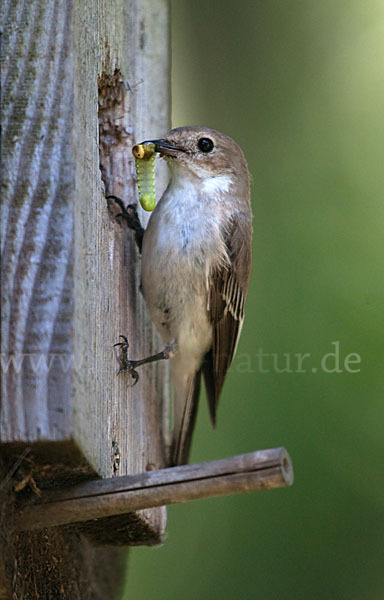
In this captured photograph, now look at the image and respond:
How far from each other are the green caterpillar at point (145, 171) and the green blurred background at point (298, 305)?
1359 millimetres

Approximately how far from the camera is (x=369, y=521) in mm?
4445

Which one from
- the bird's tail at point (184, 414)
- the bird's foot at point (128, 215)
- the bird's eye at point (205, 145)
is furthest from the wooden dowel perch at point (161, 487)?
the bird's eye at point (205, 145)

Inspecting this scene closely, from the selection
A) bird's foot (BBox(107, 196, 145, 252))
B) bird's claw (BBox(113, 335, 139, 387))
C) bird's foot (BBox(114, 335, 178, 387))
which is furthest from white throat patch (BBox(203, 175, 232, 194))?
bird's claw (BBox(113, 335, 139, 387))

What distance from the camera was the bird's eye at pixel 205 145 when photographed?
13.2 ft

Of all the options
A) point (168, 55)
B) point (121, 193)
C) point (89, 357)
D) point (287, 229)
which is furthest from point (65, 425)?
point (287, 229)

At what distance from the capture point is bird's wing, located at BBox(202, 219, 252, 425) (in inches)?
154

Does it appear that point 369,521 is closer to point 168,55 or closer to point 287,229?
point 287,229

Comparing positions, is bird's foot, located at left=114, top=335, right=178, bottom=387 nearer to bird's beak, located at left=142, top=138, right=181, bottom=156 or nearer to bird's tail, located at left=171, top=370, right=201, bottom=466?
bird's tail, located at left=171, top=370, right=201, bottom=466

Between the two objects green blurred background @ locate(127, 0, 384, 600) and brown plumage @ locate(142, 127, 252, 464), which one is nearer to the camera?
brown plumage @ locate(142, 127, 252, 464)

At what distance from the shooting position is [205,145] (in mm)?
4051

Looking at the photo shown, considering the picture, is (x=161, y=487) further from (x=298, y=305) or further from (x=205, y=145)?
(x=298, y=305)

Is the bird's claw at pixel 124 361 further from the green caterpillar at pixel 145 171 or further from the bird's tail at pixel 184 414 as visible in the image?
the bird's tail at pixel 184 414

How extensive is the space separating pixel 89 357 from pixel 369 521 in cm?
238

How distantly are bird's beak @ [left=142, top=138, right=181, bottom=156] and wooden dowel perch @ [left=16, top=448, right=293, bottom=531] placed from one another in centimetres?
154
